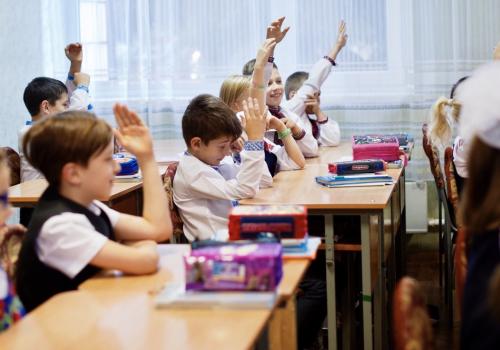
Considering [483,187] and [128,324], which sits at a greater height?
[483,187]

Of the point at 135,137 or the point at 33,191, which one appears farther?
the point at 33,191

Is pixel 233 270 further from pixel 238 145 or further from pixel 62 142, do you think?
pixel 238 145

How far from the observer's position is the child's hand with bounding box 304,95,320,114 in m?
4.92

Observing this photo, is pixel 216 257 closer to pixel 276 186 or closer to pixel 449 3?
pixel 276 186

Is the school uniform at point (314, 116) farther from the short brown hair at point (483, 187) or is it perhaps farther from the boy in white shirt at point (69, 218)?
the short brown hair at point (483, 187)

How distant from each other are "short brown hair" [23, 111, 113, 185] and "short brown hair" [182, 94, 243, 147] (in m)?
0.99

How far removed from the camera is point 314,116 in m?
5.09

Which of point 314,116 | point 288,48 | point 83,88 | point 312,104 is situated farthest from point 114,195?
point 288,48

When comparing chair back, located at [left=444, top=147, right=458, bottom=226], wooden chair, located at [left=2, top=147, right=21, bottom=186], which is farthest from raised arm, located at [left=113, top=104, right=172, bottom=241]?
wooden chair, located at [left=2, top=147, right=21, bottom=186]

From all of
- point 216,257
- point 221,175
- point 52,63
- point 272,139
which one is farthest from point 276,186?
point 52,63

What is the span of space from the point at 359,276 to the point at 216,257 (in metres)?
2.11

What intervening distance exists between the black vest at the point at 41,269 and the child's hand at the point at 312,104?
3102 mm

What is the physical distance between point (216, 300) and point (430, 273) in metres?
3.50

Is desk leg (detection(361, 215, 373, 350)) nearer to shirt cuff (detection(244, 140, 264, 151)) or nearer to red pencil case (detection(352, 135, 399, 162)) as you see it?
shirt cuff (detection(244, 140, 264, 151))
